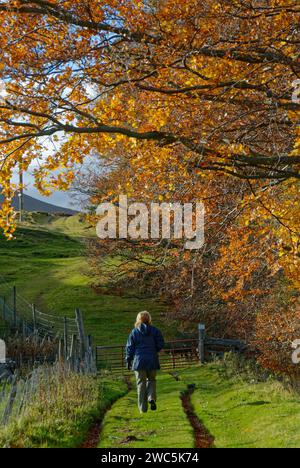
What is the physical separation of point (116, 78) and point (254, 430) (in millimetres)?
6772

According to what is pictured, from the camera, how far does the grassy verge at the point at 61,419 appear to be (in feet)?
32.0

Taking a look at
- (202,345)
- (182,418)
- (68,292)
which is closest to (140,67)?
(182,418)

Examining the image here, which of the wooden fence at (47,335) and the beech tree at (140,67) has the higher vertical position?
the beech tree at (140,67)

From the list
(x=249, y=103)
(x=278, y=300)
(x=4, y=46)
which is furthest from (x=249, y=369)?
(x=4, y=46)

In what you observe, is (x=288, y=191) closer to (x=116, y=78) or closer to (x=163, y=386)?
(x=116, y=78)

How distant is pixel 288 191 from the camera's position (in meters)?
13.2

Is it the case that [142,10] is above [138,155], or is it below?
above

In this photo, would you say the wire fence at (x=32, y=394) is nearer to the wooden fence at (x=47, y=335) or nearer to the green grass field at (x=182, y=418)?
the green grass field at (x=182, y=418)

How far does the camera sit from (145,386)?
12.5 meters

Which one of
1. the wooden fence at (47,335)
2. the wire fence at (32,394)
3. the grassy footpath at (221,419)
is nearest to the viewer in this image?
the grassy footpath at (221,419)

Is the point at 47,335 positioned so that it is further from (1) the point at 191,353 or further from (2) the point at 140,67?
(2) the point at 140,67

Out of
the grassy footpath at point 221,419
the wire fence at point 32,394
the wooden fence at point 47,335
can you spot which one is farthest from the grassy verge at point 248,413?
the wooden fence at point 47,335

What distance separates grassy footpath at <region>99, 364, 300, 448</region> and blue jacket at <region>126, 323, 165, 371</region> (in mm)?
1097

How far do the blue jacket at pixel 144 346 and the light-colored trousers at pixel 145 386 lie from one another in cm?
17
